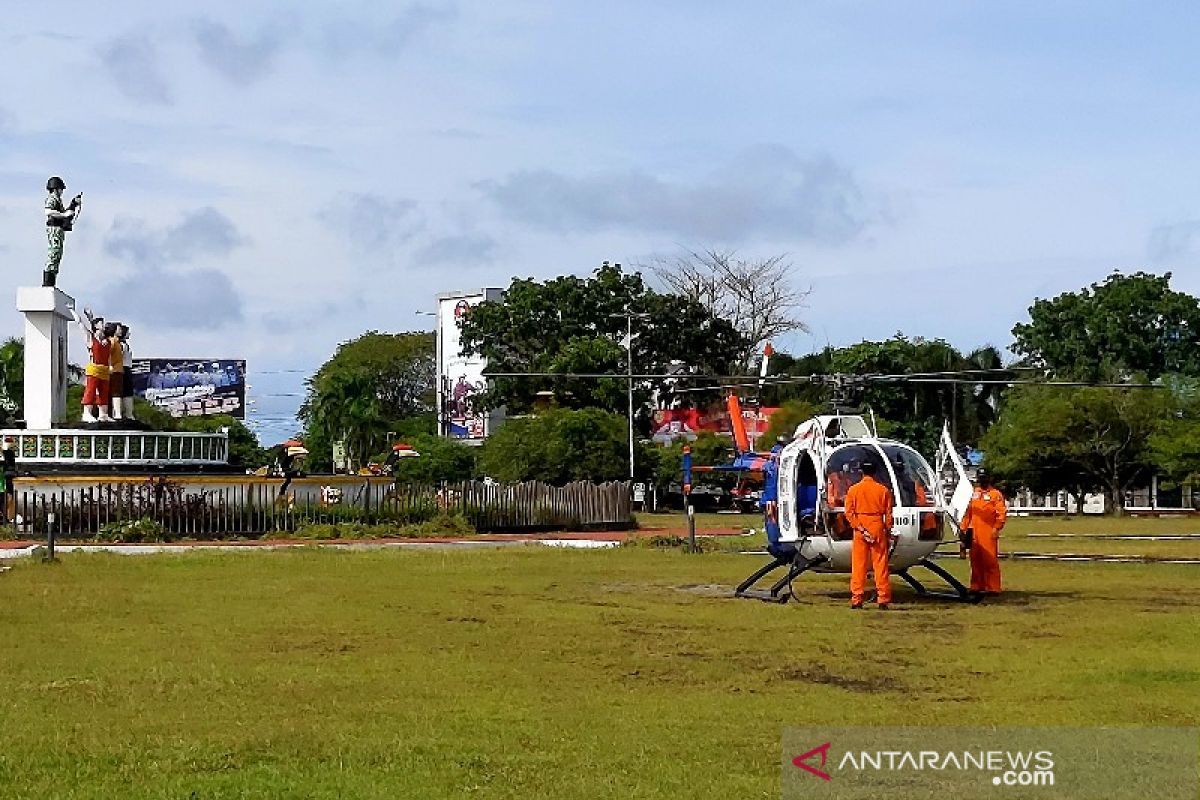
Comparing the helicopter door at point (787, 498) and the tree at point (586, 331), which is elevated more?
the tree at point (586, 331)

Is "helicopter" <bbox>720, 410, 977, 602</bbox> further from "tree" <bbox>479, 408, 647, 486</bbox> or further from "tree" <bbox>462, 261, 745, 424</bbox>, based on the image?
"tree" <bbox>462, 261, 745, 424</bbox>

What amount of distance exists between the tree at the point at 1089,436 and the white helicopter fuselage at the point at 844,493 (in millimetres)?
53814

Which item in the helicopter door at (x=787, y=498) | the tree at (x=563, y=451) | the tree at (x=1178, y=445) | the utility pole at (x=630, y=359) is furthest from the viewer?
the utility pole at (x=630, y=359)

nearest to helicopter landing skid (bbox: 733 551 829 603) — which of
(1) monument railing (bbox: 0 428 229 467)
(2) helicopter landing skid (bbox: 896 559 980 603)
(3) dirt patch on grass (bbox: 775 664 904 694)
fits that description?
(2) helicopter landing skid (bbox: 896 559 980 603)

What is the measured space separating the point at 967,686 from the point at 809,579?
38.8ft

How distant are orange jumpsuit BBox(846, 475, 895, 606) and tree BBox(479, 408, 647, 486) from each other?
48.9 meters

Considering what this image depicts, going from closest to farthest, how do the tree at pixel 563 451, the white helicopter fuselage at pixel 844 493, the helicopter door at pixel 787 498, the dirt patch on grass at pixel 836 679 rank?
the dirt patch on grass at pixel 836 679 < the white helicopter fuselage at pixel 844 493 < the helicopter door at pixel 787 498 < the tree at pixel 563 451

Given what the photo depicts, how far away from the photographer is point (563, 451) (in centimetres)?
6944

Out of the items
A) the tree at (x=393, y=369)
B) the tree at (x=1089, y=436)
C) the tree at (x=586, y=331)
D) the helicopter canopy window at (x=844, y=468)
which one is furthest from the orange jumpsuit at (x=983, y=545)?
the tree at (x=393, y=369)

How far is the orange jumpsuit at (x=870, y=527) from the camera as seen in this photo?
19.5 meters

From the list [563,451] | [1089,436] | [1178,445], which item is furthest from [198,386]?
[1178,445]

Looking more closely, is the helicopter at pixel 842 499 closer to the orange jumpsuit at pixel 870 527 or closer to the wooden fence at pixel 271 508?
the orange jumpsuit at pixel 870 527

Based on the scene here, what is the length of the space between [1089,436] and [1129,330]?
1945 centimetres

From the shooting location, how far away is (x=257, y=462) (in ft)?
362
